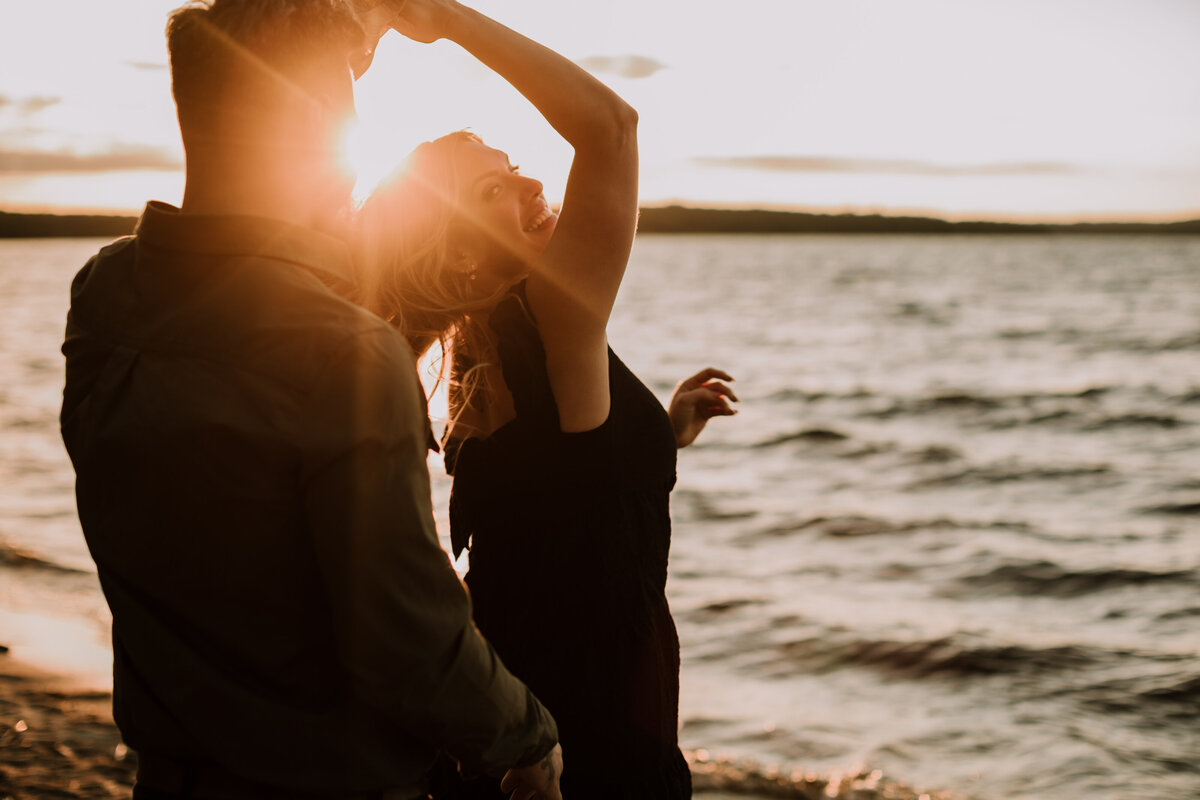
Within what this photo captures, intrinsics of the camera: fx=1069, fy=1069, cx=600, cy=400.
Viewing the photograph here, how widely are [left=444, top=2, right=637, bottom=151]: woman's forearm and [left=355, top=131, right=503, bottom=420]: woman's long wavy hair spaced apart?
17.7 inches

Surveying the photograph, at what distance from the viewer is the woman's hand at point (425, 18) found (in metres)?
1.94

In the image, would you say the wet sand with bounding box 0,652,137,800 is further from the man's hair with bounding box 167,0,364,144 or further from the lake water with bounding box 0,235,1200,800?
the man's hair with bounding box 167,0,364,144

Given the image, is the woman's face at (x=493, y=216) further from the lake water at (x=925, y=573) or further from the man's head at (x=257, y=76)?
the lake water at (x=925, y=573)

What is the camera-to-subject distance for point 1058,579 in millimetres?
9227

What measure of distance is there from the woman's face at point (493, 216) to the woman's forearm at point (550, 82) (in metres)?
0.42

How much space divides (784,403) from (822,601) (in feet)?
41.1

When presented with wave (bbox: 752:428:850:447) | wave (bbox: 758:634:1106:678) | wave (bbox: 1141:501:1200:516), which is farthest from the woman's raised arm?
wave (bbox: 752:428:850:447)

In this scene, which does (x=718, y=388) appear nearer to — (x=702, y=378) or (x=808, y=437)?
(x=702, y=378)

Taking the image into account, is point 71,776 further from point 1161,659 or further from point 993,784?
point 1161,659

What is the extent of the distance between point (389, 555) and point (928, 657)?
655 centimetres

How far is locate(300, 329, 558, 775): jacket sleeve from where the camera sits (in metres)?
1.48

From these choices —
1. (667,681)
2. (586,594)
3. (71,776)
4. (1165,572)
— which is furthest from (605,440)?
(1165,572)

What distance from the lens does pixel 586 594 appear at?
2.37 meters

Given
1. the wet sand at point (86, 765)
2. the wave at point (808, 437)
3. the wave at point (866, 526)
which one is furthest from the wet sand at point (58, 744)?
the wave at point (808, 437)
